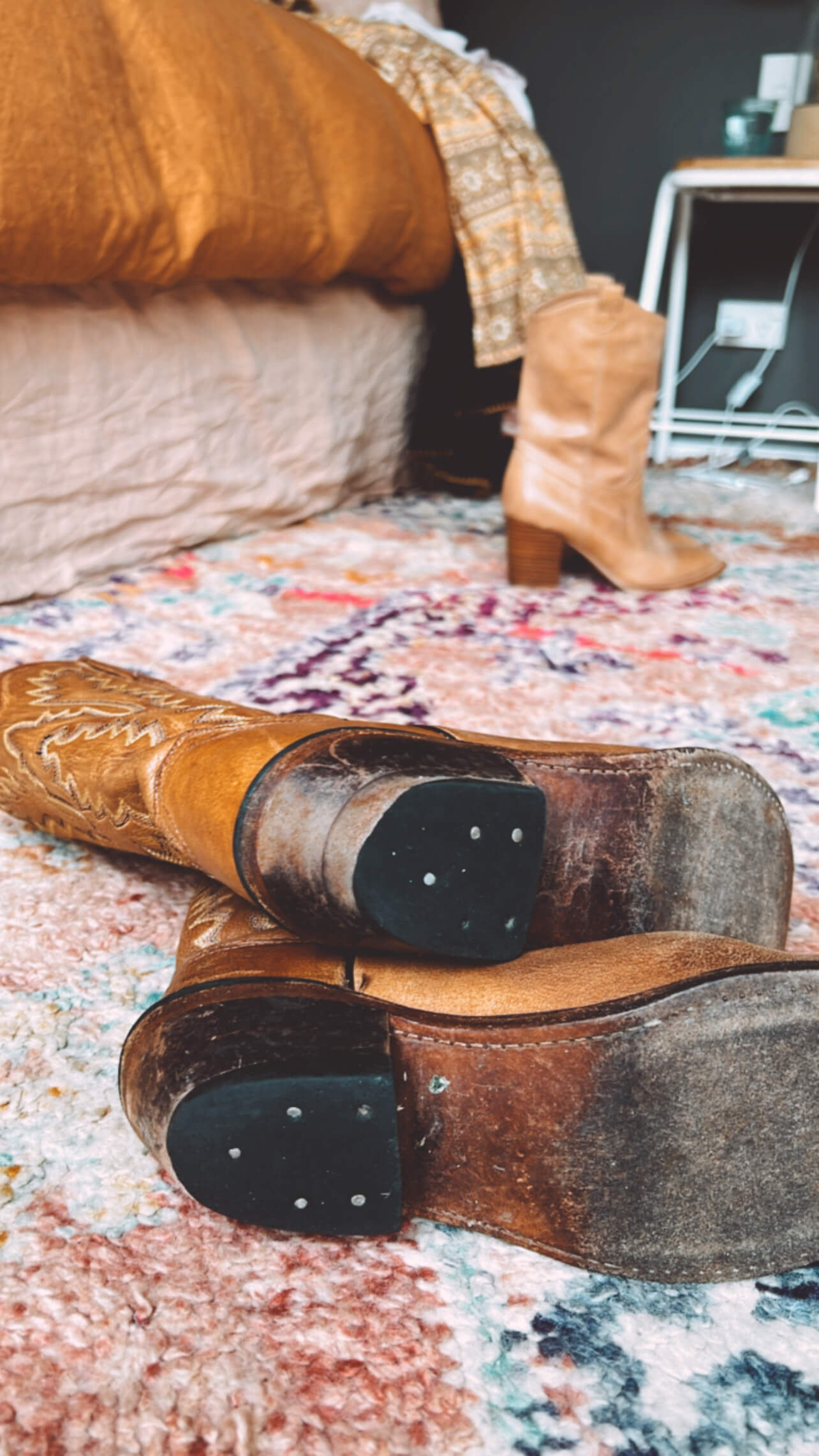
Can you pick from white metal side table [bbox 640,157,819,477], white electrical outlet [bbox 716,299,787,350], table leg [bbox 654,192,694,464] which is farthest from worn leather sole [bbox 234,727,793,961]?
white electrical outlet [bbox 716,299,787,350]

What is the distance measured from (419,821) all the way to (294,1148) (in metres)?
0.14

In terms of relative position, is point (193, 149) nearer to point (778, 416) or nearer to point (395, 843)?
point (395, 843)

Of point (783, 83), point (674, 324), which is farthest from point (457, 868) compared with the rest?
point (783, 83)

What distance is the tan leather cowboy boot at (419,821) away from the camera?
472 mm

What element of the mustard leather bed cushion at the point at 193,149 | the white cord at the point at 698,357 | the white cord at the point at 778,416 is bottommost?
the white cord at the point at 778,416

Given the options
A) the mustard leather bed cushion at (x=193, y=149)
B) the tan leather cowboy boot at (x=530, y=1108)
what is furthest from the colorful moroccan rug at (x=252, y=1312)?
the mustard leather bed cushion at (x=193, y=149)

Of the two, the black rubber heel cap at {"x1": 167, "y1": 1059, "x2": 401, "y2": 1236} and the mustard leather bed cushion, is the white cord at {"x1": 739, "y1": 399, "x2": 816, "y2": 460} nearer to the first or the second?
the mustard leather bed cushion

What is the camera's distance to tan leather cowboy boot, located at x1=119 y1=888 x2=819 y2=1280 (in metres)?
0.43

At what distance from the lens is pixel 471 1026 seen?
1.52ft

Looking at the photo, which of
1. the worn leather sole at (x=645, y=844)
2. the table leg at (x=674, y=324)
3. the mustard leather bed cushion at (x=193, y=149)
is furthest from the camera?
the table leg at (x=674, y=324)

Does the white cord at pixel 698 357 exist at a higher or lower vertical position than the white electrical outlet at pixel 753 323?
lower

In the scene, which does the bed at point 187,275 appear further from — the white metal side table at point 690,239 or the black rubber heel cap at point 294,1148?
the black rubber heel cap at point 294,1148

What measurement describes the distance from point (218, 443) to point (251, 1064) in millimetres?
1274

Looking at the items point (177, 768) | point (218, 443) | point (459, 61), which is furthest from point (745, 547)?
point (177, 768)
